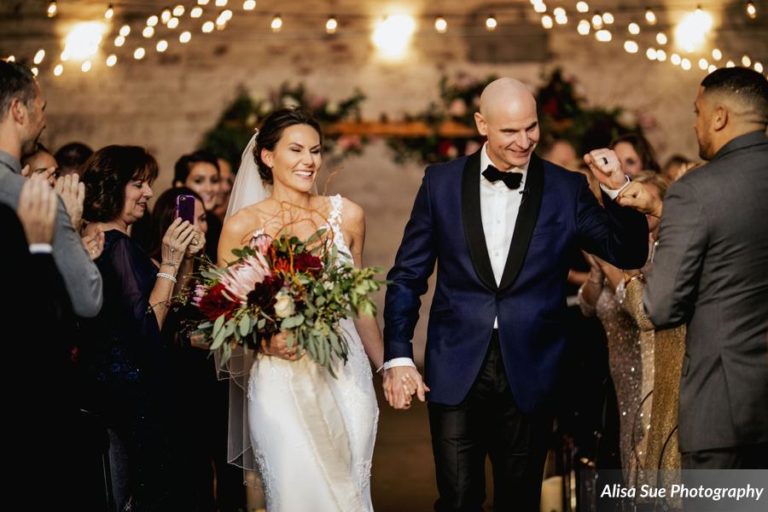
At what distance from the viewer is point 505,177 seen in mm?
3914

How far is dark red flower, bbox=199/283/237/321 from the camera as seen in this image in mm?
3785

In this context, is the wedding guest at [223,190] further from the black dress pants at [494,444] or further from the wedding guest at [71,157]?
the black dress pants at [494,444]

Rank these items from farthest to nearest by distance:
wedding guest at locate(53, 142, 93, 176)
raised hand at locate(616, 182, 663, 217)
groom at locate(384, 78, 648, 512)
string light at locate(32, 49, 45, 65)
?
string light at locate(32, 49, 45, 65), wedding guest at locate(53, 142, 93, 176), groom at locate(384, 78, 648, 512), raised hand at locate(616, 182, 663, 217)

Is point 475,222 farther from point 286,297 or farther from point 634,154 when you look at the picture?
point 634,154

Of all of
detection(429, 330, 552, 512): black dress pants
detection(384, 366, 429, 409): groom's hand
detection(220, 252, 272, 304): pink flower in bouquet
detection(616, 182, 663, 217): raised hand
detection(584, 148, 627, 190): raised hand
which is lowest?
detection(429, 330, 552, 512): black dress pants

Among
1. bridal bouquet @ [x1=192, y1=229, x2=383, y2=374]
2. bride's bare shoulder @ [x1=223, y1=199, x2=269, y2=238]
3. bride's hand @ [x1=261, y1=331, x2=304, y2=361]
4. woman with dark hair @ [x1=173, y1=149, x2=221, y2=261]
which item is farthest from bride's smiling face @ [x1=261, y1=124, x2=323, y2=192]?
woman with dark hair @ [x1=173, y1=149, x2=221, y2=261]

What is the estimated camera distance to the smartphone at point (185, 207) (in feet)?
14.1

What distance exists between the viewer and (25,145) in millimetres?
3244

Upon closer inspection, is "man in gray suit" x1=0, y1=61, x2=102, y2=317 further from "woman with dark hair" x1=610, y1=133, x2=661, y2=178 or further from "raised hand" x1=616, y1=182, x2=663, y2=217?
"woman with dark hair" x1=610, y1=133, x2=661, y2=178

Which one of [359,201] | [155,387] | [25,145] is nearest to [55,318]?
[25,145]

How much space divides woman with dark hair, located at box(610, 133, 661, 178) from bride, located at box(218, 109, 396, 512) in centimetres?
195

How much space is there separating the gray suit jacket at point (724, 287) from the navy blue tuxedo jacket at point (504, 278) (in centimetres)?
41

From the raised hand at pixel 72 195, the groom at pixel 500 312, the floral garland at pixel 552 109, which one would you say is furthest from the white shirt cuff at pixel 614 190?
the floral garland at pixel 552 109

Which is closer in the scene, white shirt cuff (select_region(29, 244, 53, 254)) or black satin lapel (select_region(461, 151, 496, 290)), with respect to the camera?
white shirt cuff (select_region(29, 244, 53, 254))
